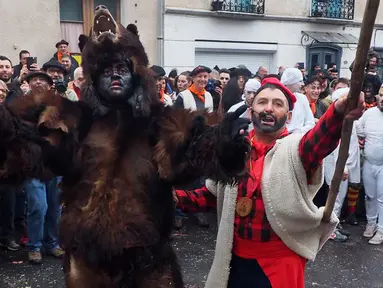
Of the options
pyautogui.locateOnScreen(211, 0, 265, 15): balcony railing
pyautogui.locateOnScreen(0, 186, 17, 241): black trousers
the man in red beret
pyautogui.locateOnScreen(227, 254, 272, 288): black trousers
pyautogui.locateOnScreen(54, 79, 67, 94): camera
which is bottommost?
pyautogui.locateOnScreen(0, 186, 17, 241): black trousers

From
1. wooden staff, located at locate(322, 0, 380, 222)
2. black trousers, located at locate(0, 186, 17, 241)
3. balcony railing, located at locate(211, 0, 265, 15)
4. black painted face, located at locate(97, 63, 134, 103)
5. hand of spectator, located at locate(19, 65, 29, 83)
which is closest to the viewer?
wooden staff, located at locate(322, 0, 380, 222)

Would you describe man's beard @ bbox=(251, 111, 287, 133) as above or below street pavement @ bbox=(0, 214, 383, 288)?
above

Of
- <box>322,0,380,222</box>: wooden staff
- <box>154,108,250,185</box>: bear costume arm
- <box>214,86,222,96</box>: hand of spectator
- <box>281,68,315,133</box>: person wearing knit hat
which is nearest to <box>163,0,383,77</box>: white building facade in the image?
<box>214,86,222,96</box>: hand of spectator

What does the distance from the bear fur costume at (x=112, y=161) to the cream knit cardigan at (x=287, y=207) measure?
0.30 metres

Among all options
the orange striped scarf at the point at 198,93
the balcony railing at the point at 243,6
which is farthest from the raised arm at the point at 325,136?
the balcony railing at the point at 243,6

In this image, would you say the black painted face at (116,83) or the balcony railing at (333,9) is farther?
the balcony railing at (333,9)

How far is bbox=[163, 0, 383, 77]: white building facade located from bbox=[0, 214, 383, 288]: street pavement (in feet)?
29.1

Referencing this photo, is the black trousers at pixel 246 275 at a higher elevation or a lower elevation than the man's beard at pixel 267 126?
lower

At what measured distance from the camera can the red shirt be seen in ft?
7.31

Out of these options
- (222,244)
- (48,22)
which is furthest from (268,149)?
A: (48,22)

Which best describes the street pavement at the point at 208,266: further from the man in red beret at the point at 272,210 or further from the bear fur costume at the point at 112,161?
the bear fur costume at the point at 112,161

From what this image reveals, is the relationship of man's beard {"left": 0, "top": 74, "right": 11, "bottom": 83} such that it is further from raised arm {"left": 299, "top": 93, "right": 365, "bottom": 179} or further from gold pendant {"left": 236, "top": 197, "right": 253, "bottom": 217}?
raised arm {"left": 299, "top": 93, "right": 365, "bottom": 179}

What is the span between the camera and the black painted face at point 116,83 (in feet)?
7.88

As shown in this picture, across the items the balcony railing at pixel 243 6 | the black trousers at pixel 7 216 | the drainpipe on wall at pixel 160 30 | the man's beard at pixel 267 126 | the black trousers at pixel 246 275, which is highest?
the balcony railing at pixel 243 6
